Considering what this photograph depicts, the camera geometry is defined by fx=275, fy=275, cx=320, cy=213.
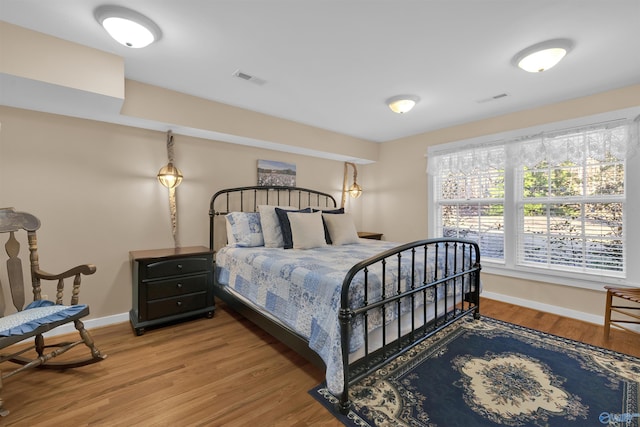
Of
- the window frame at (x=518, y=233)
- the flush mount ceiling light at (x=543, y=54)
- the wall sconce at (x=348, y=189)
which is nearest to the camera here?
the flush mount ceiling light at (x=543, y=54)

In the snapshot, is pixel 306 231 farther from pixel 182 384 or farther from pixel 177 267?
pixel 182 384

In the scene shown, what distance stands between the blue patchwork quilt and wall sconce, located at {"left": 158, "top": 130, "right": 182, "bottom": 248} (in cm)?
90

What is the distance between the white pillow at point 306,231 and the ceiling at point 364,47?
136 cm

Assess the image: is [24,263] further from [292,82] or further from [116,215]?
[292,82]

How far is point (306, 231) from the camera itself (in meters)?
3.12

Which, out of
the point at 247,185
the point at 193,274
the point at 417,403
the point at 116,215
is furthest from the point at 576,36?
the point at 116,215

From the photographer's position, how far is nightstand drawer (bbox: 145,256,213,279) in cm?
263

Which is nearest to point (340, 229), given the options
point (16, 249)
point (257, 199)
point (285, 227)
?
point (285, 227)

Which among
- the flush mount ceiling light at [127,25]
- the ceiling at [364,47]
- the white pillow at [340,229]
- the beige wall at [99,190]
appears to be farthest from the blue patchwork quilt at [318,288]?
the flush mount ceiling light at [127,25]

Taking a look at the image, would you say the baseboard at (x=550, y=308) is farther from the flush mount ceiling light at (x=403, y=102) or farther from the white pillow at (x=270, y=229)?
the white pillow at (x=270, y=229)

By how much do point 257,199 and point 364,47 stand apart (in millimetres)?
2435

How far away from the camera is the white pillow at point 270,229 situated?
3158mm

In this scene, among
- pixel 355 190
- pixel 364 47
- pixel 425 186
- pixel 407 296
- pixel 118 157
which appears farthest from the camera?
pixel 355 190

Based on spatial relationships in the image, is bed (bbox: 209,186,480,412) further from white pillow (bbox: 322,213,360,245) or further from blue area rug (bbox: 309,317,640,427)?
blue area rug (bbox: 309,317,640,427)
